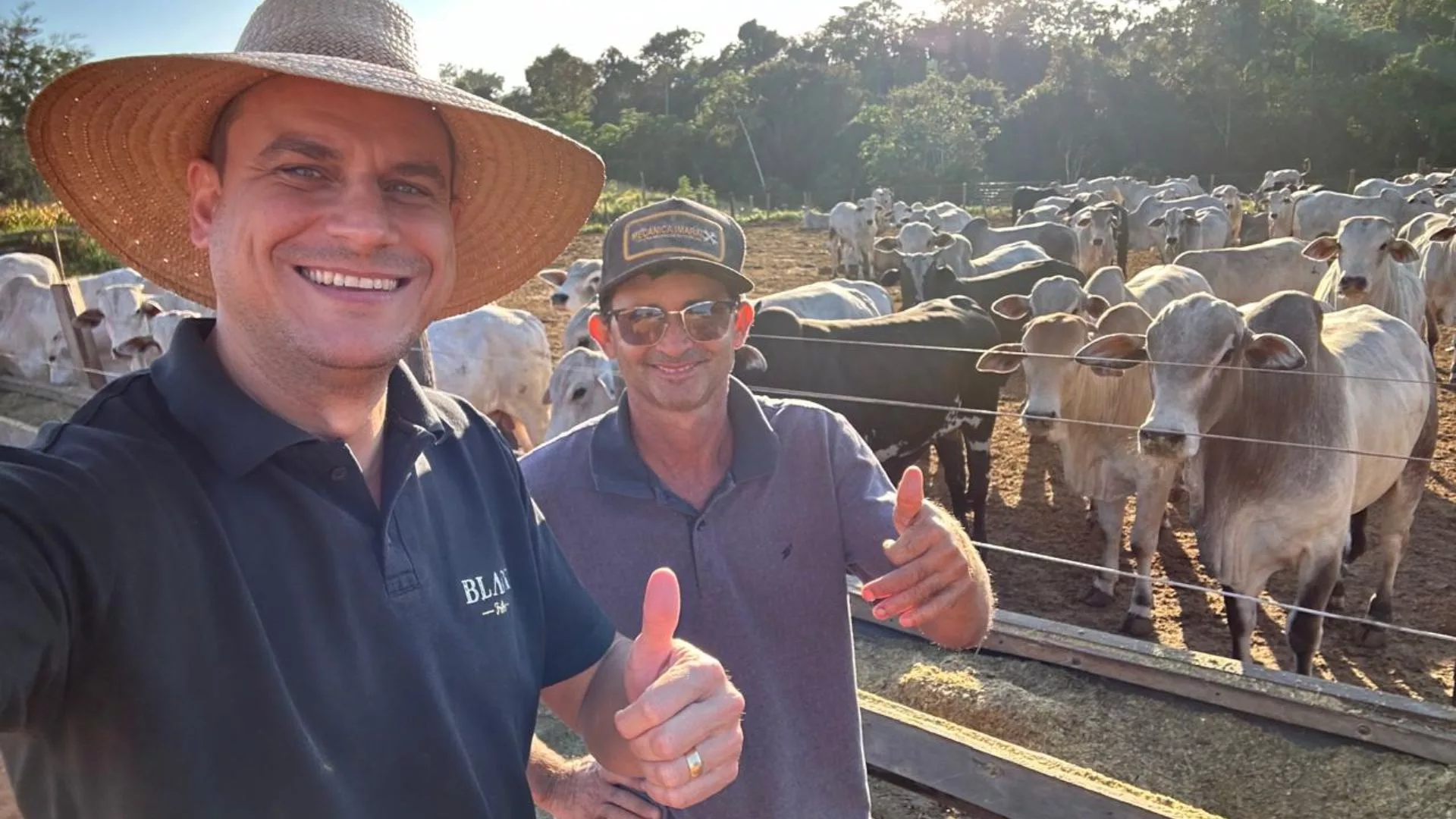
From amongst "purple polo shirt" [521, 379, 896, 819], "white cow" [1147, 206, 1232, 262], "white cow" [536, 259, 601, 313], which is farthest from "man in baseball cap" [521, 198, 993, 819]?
"white cow" [1147, 206, 1232, 262]

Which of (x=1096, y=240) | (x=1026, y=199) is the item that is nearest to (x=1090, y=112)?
(x=1026, y=199)

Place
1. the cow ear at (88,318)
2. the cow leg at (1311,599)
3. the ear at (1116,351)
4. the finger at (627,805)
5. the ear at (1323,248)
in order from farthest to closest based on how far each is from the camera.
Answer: the ear at (1323,248)
the cow ear at (88,318)
the ear at (1116,351)
the cow leg at (1311,599)
the finger at (627,805)

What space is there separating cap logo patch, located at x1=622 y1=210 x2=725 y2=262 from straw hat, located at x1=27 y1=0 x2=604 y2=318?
243mm

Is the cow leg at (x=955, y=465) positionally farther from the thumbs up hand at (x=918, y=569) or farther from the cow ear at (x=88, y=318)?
the cow ear at (x=88, y=318)

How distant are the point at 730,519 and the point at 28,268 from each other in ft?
40.8

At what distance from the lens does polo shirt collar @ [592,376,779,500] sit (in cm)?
208

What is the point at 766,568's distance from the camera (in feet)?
6.73

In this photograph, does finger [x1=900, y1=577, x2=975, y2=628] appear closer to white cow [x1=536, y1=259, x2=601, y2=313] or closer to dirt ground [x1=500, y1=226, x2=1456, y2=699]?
dirt ground [x1=500, y1=226, x2=1456, y2=699]

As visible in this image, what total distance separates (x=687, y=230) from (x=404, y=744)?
1.43 metres

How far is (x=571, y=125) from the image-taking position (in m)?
43.9

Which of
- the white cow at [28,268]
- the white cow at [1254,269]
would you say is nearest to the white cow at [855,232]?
the white cow at [1254,269]

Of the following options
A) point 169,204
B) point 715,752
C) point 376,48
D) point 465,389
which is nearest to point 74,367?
point 465,389

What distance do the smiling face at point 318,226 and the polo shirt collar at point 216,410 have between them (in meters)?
0.07

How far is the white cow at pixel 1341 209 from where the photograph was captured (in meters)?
18.2
